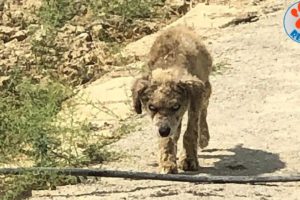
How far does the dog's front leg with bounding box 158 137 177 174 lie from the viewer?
781cm

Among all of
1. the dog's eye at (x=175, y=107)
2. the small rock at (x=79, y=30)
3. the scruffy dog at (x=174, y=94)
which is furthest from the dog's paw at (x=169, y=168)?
the small rock at (x=79, y=30)

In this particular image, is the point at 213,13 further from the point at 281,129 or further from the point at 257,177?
the point at 257,177

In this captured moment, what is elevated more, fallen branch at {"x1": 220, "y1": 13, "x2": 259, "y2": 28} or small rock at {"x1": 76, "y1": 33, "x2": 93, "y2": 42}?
fallen branch at {"x1": 220, "y1": 13, "x2": 259, "y2": 28}

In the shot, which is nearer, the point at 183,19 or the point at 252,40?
the point at 252,40

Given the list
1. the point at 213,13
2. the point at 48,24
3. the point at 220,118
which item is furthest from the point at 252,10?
the point at 220,118

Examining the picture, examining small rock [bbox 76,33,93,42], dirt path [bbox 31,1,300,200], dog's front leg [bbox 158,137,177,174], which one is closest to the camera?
dirt path [bbox 31,1,300,200]

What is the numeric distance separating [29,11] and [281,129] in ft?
19.9

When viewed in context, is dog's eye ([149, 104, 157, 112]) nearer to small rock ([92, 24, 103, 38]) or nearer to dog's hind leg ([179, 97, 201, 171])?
dog's hind leg ([179, 97, 201, 171])

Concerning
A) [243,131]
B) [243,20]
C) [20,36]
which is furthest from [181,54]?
[20,36]

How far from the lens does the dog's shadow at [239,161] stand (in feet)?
26.4

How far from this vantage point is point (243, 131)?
9.12 m

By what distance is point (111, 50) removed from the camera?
40.6ft

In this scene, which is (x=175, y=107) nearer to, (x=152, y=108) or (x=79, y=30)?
(x=152, y=108)

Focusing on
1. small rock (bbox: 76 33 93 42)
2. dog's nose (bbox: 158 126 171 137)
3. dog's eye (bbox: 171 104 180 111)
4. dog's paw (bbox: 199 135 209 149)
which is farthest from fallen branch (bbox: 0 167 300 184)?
small rock (bbox: 76 33 93 42)
